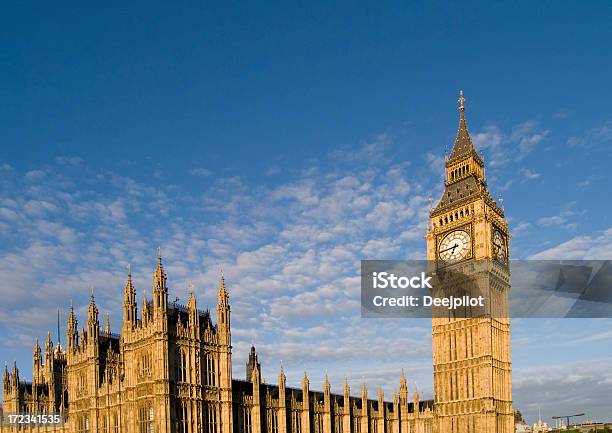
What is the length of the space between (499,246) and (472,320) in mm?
12997

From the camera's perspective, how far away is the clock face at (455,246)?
364ft

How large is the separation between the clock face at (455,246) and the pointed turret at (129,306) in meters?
50.7

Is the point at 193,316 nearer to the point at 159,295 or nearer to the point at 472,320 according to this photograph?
the point at 159,295

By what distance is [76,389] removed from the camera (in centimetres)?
9394

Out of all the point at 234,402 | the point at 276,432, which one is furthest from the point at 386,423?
the point at 234,402

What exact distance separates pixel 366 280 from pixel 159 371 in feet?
80.3

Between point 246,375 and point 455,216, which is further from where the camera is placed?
point 455,216

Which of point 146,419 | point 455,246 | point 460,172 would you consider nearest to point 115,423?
point 146,419

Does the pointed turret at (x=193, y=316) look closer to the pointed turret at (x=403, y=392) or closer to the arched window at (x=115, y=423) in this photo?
the arched window at (x=115, y=423)

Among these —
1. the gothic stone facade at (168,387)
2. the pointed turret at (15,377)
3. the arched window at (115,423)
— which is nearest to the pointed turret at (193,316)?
the gothic stone facade at (168,387)

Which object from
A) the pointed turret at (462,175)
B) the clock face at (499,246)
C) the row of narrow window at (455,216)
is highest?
the pointed turret at (462,175)

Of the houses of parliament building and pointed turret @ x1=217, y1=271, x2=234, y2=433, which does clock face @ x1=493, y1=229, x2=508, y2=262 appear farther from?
pointed turret @ x1=217, y1=271, x2=234, y2=433

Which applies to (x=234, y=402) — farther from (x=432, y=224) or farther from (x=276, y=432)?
(x=432, y=224)

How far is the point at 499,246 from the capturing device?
112m
